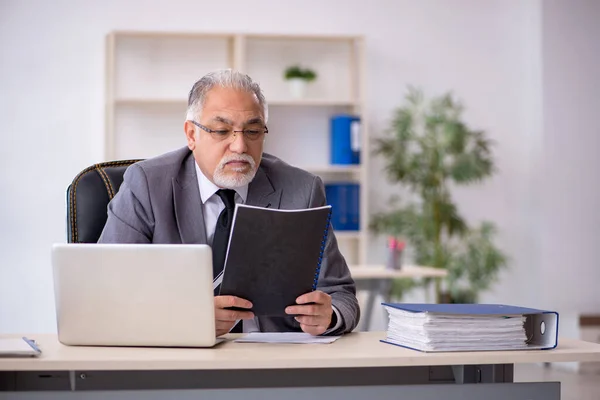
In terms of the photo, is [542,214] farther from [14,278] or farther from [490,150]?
[14,278]

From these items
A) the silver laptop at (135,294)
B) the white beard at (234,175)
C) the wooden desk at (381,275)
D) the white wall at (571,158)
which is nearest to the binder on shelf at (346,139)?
the wooden desk at (381,275)

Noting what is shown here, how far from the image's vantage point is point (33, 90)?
5.35m

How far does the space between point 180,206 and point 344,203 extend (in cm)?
312

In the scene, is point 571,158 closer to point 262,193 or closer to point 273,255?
point 262,193

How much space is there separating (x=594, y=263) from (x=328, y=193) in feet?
6.87

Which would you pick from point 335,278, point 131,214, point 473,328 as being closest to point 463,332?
point 473,328

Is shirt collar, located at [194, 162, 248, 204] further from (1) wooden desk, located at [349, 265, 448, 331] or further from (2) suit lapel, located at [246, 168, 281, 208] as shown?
(1) wooden desk, located at [349, 265, 448, 331]

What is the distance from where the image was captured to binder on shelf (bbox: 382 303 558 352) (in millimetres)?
1640

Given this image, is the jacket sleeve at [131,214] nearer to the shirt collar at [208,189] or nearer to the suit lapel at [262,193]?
the shirt collar at [208,189]

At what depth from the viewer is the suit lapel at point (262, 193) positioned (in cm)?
228

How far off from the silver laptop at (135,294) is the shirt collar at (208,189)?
2.29 feet

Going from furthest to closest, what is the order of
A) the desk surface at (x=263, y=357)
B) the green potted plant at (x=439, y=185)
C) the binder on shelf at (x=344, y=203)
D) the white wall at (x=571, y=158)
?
the white wall at (x=571, y=158) → the green potted plant at (x=439, y=185) → the binder on shelf at (x=344, y=203) → the desk surface at (x=263, y=357)

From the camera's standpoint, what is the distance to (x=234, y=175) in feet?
7.29

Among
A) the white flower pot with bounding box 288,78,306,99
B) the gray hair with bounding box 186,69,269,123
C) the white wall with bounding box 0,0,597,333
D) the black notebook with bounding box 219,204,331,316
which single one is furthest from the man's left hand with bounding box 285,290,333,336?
the white wall with bounding box 0,0,597,333
